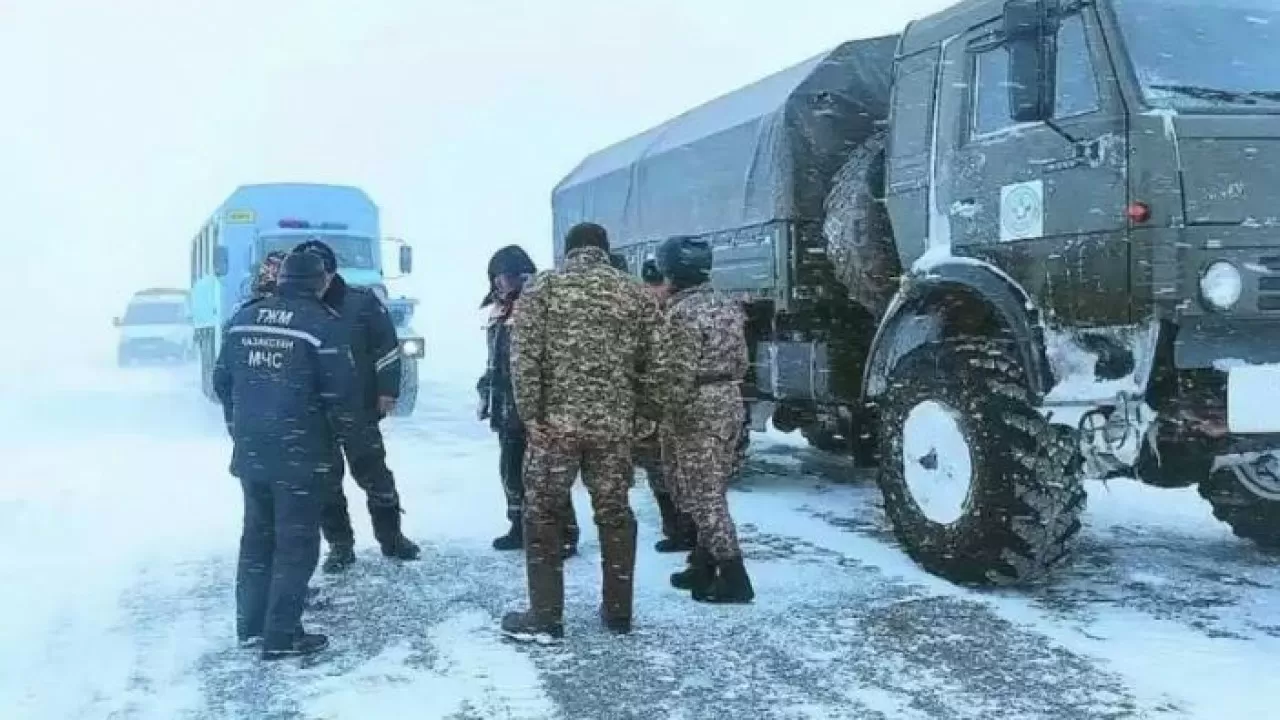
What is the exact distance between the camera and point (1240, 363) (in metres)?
4.89

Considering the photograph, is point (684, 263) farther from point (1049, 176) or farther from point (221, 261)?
point (221, 261)

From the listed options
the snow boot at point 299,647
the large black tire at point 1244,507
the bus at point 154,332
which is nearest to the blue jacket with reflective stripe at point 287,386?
the snow boot at point 299,647

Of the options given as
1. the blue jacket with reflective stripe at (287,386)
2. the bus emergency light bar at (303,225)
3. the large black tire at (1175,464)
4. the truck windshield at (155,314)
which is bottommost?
the large black tire at (1175,464)

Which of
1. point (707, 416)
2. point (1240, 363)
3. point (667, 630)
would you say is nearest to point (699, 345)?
point (707, 416)

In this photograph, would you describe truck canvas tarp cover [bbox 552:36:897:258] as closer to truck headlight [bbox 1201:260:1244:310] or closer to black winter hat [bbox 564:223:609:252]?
black winter hat [bbox 564:223:609:252]

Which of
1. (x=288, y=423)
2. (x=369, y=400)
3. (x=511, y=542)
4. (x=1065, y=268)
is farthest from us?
(x=511, y=542)

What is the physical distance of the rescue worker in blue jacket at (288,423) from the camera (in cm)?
470

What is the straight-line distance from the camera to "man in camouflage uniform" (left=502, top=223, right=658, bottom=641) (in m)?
4.84

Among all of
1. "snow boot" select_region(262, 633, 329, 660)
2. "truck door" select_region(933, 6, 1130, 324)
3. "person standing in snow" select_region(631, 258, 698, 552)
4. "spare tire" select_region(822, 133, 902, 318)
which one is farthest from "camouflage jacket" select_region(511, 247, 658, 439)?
"spare tire" select_region(822, 133, 902, 318)

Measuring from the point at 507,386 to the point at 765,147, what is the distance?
255cm

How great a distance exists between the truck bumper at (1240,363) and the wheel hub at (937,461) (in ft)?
3.36

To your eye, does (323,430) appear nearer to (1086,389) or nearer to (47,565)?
(47,565)

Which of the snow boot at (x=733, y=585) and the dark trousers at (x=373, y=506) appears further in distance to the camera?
the dark trousers at (x=373, y=506)

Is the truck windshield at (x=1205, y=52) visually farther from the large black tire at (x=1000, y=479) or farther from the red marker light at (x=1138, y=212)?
the large black tire at (x=1000, y=479)
